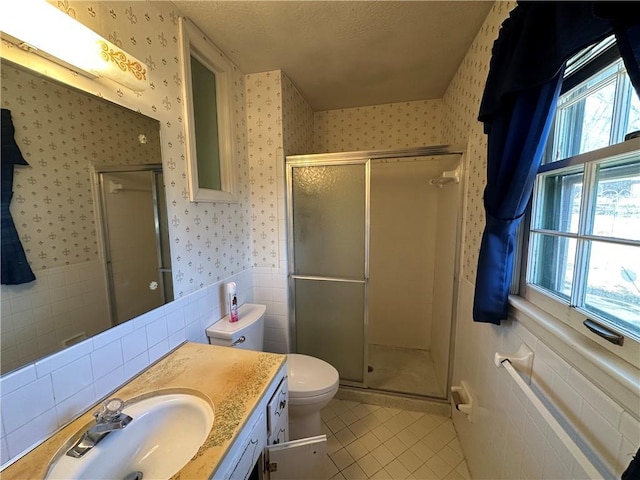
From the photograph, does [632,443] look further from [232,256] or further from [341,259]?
[232,256]

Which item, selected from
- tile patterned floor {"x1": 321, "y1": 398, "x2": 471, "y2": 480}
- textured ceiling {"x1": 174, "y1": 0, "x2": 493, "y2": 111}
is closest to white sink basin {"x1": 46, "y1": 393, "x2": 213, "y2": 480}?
tile patterned floor {"x1": 321, "y1": 398, "x2": 471, "y2": 480}

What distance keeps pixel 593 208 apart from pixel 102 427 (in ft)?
5.00

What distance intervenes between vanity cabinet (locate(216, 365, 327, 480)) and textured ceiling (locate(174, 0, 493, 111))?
5.58 ft

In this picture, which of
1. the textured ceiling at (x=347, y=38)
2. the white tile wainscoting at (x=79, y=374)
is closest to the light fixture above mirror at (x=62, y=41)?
the textured ceiling at (x=347, y=38)

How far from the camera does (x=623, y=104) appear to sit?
65 centimetres

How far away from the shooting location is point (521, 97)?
828 millimetres

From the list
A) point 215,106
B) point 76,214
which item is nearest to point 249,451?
point 76,214

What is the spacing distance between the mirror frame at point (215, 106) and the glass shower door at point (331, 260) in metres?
0.45

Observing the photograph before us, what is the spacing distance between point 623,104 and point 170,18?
1.74 m

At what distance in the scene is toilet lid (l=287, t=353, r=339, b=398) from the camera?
143cm

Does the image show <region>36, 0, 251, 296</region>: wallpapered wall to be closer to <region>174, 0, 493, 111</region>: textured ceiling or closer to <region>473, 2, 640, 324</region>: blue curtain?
<region>174, 0, 493, 111</region>: textured ceiling

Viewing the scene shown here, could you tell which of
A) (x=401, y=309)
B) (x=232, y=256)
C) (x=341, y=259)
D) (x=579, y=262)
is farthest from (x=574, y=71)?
(x=401, y=309)

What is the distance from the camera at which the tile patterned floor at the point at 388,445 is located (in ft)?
4.75

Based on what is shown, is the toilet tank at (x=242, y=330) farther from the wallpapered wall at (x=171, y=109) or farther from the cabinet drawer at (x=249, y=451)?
the cabinet drawer at (x=249, y=451)
